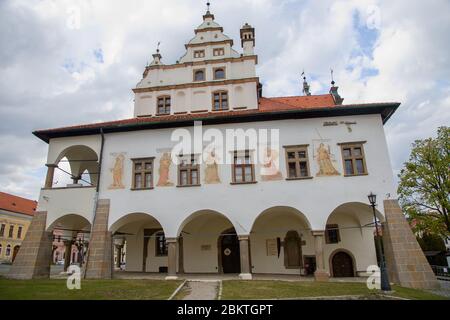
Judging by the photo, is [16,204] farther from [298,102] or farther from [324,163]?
[324,163]

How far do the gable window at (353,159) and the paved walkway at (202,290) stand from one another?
28.1 ft

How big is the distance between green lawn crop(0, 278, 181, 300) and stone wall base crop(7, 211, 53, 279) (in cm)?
290

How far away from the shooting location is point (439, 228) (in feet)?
78.8

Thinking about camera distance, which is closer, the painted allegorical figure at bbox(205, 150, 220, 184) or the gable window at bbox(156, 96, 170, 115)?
the painted allegorical figure at bbox(205, 150, 220, 184)

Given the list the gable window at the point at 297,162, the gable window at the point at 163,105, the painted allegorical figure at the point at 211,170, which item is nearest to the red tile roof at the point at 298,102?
the gable window at the point at 297,162

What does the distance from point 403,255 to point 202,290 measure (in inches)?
367

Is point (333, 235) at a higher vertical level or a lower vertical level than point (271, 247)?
A: higher

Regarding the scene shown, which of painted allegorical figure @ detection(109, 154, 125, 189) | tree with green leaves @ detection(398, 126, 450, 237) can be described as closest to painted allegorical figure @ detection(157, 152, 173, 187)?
painted allegorical figure @ detection(109, 154, 125, 189)

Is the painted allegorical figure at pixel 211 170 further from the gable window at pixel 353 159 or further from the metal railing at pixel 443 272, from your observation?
the metal railing at pixel 443 272

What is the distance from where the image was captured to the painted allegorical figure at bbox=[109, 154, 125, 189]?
17598 millimetres

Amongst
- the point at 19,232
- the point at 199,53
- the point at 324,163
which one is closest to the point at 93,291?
the point at 324,163

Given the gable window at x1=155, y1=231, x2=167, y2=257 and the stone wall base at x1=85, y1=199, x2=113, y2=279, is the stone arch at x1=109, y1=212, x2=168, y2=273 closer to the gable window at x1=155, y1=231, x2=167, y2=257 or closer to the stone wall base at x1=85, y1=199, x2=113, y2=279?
the gable window at x1=155, y1=231, x2=167, y2=257

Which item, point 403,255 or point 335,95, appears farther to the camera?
point 335,95

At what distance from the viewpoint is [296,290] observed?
1198cm
